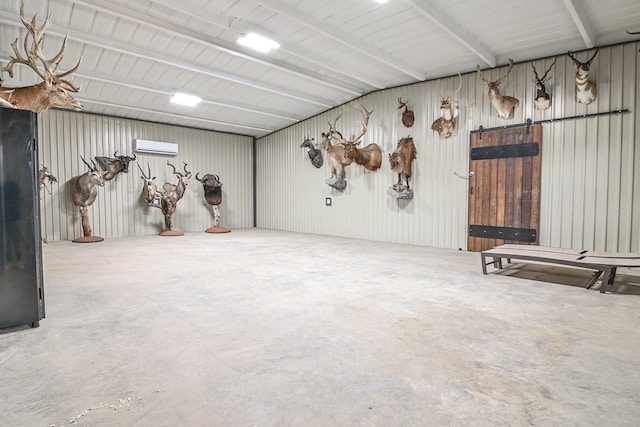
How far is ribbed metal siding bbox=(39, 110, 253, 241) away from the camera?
7801 mm

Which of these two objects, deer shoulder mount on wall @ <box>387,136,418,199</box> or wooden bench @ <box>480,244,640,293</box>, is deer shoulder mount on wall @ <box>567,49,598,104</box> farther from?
deer shoulder mount on wall @ <box>387,136,418,199</box>

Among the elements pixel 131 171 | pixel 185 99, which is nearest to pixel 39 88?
pixel 185 99

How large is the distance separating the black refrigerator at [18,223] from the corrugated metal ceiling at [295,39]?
8.70 ft

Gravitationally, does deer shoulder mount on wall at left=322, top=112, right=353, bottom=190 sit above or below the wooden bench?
above

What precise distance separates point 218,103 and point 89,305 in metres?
6.03

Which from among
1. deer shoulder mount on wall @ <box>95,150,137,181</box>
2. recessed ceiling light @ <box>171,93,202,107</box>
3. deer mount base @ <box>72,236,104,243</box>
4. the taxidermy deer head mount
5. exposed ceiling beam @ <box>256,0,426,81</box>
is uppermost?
exposed ceiling beam @ <box>256,0,426,81</box>

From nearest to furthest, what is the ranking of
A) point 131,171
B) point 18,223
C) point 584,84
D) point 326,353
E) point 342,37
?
point 326,353 → point 18,223 → point 584,84 → point 342,37 → point 131,171

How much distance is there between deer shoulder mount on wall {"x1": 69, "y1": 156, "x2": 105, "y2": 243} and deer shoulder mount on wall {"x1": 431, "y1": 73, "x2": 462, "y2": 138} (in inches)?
310

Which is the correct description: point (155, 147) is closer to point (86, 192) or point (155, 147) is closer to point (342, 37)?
point (86, 192)

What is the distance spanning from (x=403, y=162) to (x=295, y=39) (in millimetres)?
3257

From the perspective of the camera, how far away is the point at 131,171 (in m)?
8.91

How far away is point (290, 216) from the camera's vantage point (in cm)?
1029

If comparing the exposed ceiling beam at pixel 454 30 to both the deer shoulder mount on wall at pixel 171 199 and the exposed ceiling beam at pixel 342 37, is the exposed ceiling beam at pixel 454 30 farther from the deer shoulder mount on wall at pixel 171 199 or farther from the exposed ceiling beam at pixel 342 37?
the deer shoulder mount on wall at pixel 171 199

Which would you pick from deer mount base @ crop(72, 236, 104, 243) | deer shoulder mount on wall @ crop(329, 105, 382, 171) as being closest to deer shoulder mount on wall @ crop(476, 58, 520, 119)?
deer shoulder mount on wall @ crop(329, 105, 382, 171)
